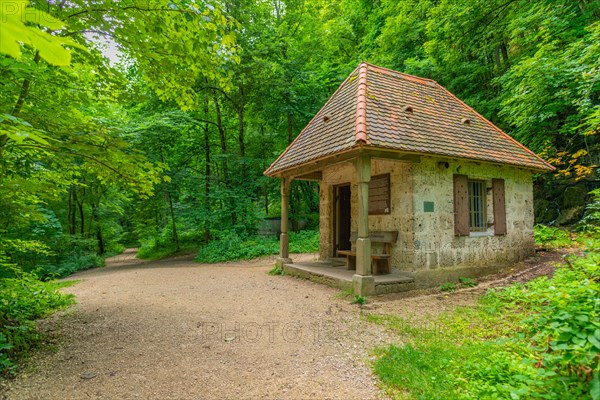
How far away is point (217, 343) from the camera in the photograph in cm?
414

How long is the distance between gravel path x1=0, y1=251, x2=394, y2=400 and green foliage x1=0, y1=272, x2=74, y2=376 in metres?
0.26

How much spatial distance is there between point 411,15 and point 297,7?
335 inches

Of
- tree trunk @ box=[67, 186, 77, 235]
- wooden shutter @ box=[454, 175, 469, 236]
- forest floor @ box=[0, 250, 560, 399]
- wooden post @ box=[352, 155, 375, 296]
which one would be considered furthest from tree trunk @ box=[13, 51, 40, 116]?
tree trunk @ box=[67, 186, 77, 235]

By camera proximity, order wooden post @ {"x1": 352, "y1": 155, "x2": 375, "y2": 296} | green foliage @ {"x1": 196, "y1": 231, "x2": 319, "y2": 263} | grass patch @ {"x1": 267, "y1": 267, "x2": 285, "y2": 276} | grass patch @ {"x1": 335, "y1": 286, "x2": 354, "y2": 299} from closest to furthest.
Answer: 1. wooden post @ {"x1": 352, "y1": 155, "x2": 375, "y2": 296}
2. grass patch @ {"x1": 335, "y1": 286, "x2": 354, "y2": 299}
3. grass patch @ {"x1": 267, "y1": 267, "x2": 285, "y2": 276}
4. green foliage @ {"x1": 196, "y1": 231, "x2": 319, "y2": 263}

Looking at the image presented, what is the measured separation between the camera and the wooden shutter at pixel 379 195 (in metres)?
7.57

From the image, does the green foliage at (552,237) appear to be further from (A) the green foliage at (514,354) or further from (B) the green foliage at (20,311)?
(B) the green foliage at (20,311)

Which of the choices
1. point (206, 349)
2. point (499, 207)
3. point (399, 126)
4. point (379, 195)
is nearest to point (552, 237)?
point (499, 207)

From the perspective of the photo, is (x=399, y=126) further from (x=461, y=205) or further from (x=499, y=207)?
(x=499, y=207)

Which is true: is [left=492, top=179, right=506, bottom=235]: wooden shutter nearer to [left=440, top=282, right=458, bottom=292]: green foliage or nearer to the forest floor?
the forest floor

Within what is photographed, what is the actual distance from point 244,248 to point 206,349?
9.36 m

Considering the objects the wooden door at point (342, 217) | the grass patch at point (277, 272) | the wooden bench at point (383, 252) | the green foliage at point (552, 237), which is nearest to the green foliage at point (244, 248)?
the grass patch at point (277, 272)

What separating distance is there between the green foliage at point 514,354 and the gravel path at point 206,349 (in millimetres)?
414

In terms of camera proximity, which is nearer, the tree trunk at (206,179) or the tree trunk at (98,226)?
the tree trunk at (206,179)

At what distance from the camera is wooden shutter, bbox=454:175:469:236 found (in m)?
7.52
